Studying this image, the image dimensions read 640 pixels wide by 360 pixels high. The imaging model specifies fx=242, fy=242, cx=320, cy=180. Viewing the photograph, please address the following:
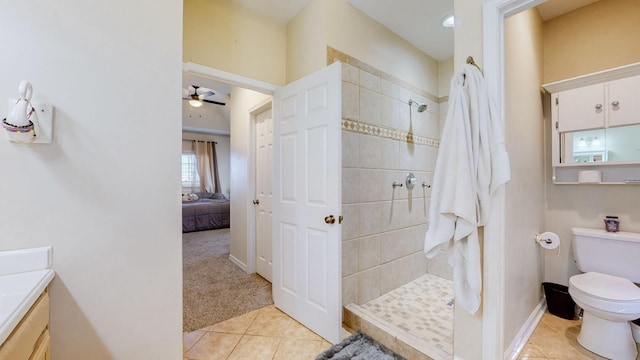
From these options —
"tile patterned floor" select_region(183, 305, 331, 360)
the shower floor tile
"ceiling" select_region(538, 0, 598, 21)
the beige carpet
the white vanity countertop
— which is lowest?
"tile patterned floor" select_region(183, 305, 331, 360)

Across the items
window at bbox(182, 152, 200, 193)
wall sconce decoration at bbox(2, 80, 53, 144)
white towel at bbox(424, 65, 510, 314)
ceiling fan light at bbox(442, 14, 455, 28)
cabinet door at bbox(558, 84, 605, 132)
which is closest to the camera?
wall sconce decoration at bbox(2, 80, 53, 144)

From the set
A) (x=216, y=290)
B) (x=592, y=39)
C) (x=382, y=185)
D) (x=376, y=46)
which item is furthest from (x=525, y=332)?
(x=216, y=290)

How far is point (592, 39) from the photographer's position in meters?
2.05

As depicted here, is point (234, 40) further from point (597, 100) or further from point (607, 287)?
point (607, 287)

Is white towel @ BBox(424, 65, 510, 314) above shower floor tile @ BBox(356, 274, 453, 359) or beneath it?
above

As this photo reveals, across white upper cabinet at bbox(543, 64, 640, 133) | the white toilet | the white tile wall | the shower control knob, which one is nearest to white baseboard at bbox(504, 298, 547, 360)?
the white toilet

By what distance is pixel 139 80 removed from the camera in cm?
118

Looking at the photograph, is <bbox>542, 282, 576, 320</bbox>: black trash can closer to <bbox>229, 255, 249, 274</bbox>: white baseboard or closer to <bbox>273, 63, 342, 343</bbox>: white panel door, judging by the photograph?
<bbox>273, 63, 342, 343</bbox>: white panel door

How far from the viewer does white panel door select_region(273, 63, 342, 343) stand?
1.77m

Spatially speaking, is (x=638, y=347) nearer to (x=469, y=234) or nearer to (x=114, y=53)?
(x=469, y=234)

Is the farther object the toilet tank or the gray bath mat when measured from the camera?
the toilet tank

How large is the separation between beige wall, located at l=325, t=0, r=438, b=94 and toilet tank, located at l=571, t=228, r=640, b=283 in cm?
203

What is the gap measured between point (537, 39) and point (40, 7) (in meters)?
3.28

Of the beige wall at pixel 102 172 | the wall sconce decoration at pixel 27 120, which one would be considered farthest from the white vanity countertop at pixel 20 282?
the wall sconce decoration at pixel 27 120
